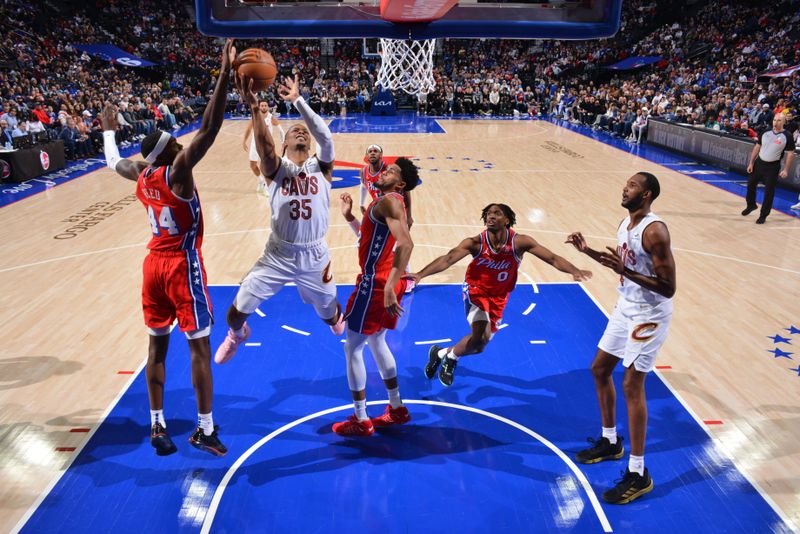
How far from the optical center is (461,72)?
30.2m

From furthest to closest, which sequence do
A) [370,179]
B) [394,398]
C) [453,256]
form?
1. [370,179]
2. [453,256]
3. [394,398]

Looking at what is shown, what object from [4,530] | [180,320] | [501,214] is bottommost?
[4,530]

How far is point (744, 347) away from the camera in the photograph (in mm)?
5809

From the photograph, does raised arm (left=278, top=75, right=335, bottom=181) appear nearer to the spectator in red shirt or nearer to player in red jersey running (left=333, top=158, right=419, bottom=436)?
player in red jersey running (left=333, top=158, right=419, bottom=436)

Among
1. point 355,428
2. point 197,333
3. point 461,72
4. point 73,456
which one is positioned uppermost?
point 461,72

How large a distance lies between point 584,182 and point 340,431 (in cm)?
→ 1042

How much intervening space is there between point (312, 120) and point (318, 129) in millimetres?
71

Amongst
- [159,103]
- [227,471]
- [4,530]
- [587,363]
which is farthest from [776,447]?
[159,103]

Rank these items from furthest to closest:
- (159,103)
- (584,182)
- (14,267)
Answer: (159,103), (584,182), (14,267)

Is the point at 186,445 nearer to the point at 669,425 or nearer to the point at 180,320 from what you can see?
the point at 180,320

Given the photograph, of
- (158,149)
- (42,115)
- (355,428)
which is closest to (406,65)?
(158,149)

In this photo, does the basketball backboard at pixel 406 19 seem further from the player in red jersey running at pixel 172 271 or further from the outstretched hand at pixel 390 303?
the outstretched hand at pixel 390 303

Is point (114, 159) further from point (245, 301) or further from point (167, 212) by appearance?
point (245, 301)

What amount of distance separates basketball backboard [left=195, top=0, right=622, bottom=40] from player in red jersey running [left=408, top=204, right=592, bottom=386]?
2.43 metres
